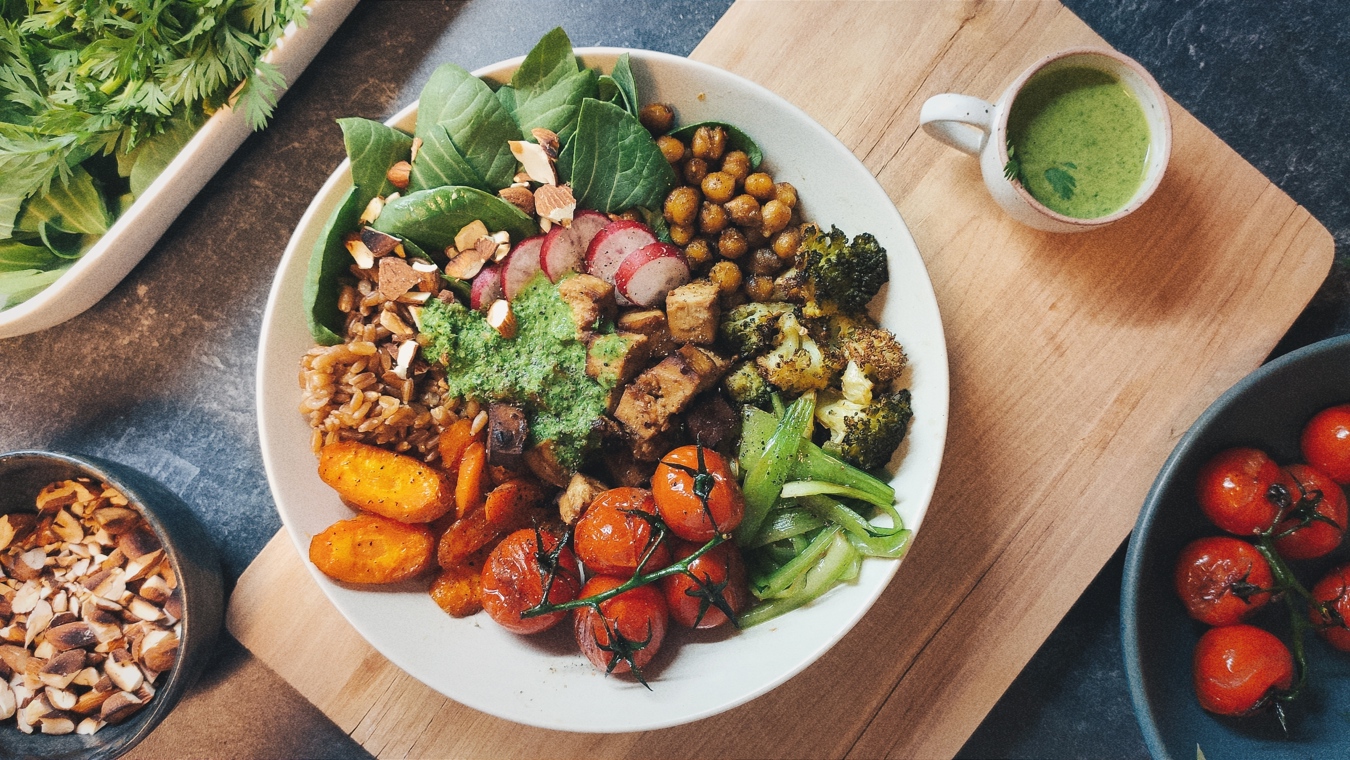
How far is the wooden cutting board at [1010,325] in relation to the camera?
1728 mm

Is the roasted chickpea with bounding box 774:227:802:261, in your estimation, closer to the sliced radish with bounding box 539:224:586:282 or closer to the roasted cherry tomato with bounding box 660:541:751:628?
the sliced radish with bounding box 539:224:586:282

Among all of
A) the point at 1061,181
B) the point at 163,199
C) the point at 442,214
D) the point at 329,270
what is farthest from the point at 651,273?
the point at 163,199

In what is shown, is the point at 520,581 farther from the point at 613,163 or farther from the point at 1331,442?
the point at 1331,442

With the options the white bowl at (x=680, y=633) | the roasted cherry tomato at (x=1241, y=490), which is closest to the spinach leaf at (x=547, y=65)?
the white bowl at (x=680, y=633)

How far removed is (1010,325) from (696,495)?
81cm

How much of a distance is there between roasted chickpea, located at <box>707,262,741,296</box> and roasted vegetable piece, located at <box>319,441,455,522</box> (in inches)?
27.6

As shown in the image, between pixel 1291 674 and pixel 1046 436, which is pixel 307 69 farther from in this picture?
pixel 1291 674

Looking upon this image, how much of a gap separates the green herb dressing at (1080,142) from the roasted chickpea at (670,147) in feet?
2.22

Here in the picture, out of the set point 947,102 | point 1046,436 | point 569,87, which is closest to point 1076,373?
point 1046,436

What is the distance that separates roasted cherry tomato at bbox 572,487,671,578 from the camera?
4.95ft

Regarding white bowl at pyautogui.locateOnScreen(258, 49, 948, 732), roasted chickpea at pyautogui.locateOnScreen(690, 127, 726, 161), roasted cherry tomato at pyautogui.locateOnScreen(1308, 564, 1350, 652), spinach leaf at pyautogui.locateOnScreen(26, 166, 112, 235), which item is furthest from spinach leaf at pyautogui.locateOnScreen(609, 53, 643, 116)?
roasted cherry tomato at pyautogui.locateOnScreen(1308, 564, 1350, 652)

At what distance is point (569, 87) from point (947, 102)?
75 centimetres

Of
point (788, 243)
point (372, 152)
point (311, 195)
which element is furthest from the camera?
point (311, 195)

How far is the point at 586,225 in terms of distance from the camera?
1.68 meters
